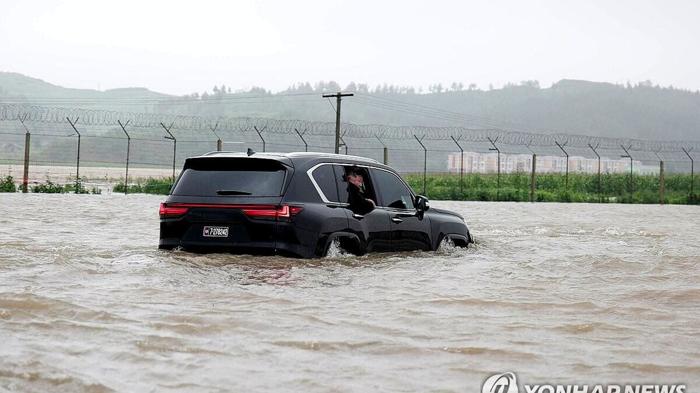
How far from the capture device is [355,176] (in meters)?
11.3

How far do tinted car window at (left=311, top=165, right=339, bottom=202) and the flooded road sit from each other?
666 millimetres

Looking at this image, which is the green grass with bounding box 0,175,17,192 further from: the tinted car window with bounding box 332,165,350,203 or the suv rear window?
the tinted car window with bounding box 332,165,350,203

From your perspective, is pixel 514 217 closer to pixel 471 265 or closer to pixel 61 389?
pixel 471 265

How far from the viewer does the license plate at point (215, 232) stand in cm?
1026

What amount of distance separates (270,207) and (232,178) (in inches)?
24.2

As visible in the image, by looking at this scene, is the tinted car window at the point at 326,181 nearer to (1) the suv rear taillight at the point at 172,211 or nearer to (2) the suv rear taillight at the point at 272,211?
(2) the suv rear taillight at the point at 272,211

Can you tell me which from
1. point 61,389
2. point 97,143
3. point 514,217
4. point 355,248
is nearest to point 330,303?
point 355,248

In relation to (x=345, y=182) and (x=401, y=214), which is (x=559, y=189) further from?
(x=345, y=182)

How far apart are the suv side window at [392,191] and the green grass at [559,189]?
2709 centimetres

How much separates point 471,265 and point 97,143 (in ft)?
436

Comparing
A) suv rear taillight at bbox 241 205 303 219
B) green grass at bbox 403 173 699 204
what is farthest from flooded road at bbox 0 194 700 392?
green grass at bbox 403 173 699 204

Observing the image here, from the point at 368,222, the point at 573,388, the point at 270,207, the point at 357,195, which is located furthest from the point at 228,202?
the point at 573,388

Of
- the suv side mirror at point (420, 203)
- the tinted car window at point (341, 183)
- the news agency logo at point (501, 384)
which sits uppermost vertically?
the tinted car window at point (341, 183)

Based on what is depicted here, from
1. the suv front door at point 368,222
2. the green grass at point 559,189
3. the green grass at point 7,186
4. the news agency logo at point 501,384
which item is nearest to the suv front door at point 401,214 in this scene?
the suv front door at point 368,222
